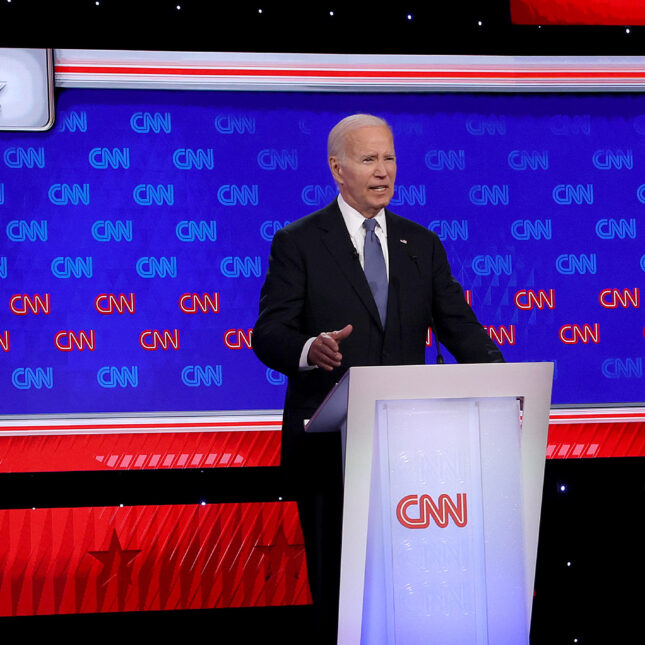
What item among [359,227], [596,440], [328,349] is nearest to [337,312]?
[359,227]

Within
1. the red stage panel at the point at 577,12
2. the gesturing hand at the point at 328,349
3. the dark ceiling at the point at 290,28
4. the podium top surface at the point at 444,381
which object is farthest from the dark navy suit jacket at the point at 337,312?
the red stage panel at the point at 577,12

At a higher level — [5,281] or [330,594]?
[5,281]

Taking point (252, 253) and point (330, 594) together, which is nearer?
point (330, 594)

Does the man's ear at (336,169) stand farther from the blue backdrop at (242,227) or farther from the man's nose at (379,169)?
the blue backdrop at (242,227)

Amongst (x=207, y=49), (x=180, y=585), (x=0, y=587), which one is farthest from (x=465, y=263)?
(x=0, y=587)

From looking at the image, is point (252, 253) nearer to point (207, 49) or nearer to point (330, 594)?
point (207, 49)

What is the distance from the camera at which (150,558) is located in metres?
3.47

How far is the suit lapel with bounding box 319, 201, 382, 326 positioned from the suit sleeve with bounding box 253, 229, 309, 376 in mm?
91

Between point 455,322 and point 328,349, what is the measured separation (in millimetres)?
571

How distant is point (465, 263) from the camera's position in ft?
11.8

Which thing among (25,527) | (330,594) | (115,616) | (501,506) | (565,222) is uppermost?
(565,222)

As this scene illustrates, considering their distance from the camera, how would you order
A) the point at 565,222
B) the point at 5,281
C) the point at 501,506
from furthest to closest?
the point at 565,222
the point at 5,281
the point at 501,506

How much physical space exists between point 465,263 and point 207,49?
4.22 ft

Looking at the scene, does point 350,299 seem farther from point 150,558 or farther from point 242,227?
point 150,558
